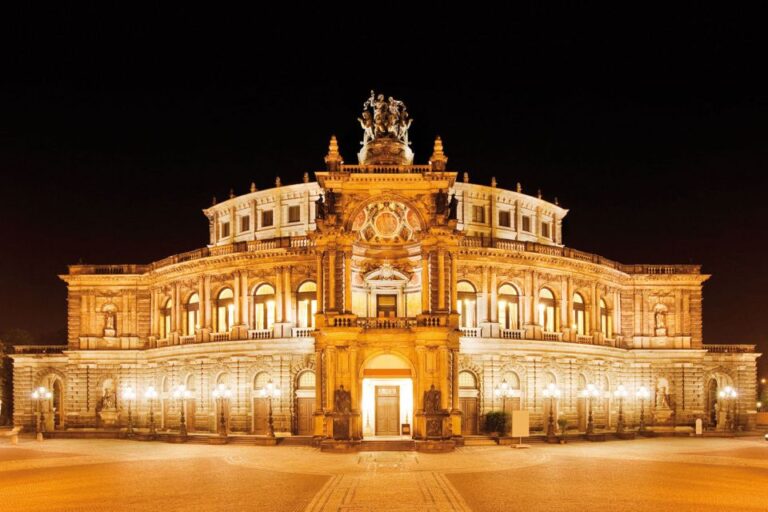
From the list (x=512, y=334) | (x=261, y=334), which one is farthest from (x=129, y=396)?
(x=512, y=334)

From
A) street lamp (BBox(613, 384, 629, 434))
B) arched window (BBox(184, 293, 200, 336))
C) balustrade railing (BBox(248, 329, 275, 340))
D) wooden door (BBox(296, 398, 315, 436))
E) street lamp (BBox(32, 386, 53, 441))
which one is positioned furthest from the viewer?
street lamp (BBox(32, 386, 53, 441))

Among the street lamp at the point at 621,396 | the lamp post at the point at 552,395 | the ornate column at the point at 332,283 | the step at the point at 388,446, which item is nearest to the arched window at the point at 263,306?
the ornate column at the point at 332,283

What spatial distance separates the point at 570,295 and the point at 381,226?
1908 centimetres

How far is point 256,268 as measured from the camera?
67688 mm

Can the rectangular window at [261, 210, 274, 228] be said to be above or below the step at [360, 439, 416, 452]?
above

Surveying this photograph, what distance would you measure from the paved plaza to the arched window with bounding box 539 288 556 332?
13.5m

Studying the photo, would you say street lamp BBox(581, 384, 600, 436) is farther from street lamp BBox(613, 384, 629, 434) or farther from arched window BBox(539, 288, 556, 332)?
arched window BBox(539, 288, 556, 332)

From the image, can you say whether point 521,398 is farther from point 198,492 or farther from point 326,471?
point 198,492

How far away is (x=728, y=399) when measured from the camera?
78.9m

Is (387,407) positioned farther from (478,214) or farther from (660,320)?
(660,320)

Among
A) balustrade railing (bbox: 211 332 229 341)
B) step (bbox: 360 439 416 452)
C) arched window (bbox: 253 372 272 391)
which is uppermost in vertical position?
balustrade railing (bbox: 211 332 229 341)

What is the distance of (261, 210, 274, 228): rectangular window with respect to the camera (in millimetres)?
75500

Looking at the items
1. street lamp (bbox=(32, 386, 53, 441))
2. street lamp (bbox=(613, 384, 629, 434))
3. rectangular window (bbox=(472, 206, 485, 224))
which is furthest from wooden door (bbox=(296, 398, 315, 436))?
street lamp (bbox=(613, 384, 629, 434))

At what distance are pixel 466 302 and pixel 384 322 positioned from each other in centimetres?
1153
